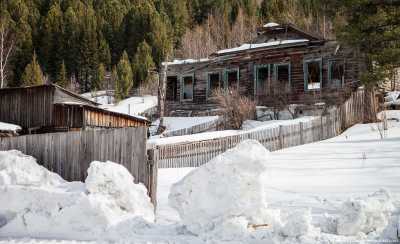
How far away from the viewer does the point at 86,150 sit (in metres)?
9.95

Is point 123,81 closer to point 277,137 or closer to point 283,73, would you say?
point 283,73

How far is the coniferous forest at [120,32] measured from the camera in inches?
2441

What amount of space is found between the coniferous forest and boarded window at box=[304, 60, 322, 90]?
25.6 metres

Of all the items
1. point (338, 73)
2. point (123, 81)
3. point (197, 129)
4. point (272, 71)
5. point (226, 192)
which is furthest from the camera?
point (123, 81)

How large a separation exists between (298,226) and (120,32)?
7557 centimetres

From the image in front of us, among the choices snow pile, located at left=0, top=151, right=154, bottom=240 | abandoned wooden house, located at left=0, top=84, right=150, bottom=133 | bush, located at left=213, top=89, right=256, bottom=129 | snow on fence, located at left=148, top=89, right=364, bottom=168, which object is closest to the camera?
snow pile, located at left=0, top=151, right=154, bottom=240

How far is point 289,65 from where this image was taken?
91.8ft

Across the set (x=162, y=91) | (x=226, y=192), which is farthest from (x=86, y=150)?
(x=162, y=91)

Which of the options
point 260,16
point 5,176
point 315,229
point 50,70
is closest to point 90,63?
point 50,70

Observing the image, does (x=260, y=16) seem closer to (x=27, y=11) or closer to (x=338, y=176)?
(x=27, y=11)

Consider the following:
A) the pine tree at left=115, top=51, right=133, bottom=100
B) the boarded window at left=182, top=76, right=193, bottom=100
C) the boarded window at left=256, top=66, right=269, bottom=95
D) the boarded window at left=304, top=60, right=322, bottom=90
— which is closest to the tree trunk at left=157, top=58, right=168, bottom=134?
the boarded window at left=182, top=76, right=193, bottom=100

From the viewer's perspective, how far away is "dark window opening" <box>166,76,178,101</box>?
3532 centimetres

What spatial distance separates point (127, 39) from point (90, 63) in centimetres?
1121

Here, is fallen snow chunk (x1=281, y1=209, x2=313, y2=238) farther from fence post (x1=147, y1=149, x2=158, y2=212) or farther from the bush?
the bush
